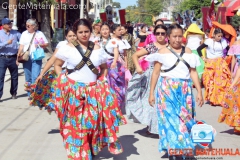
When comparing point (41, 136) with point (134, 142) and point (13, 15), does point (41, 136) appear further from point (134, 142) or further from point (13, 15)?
point (13, 15)

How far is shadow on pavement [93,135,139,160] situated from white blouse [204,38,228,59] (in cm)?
371

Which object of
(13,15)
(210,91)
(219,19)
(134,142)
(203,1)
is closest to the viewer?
(134,142)

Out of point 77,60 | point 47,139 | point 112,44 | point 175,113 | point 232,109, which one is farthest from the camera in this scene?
point 112,44

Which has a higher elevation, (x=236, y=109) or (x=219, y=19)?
(x=219, y=19)

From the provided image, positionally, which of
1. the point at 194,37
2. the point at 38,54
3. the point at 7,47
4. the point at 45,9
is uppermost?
the point at 45,9

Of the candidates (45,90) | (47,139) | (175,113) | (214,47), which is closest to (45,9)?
(214,47)

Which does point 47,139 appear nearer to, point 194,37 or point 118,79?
point 118,79

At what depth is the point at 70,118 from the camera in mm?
5148

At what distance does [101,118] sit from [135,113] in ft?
5.27

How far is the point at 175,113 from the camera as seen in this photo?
17.0 ft

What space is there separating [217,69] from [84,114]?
17.5ft

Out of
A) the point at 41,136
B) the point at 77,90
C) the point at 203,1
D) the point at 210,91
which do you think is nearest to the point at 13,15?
the point at 210,91

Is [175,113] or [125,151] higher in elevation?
[175,113]

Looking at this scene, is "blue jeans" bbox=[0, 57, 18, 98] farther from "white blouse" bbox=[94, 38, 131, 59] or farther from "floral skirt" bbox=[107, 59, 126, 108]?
"floral skirt" bbox=[107, 59, 126, 108]
